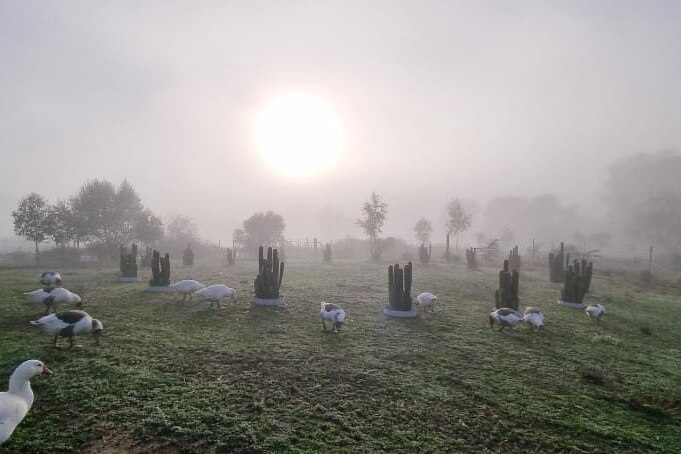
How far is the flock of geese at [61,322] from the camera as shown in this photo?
16.0 ft

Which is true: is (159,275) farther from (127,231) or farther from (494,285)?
(127,231)

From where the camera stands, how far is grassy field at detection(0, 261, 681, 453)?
561 cm

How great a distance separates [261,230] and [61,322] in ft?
170

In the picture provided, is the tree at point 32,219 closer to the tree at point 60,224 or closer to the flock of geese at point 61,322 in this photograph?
the tree at point 60,224

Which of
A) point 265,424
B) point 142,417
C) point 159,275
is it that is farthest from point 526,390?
point 159,275

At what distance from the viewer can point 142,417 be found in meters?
5.82

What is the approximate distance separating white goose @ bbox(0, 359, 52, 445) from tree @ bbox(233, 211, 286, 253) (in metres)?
53.1

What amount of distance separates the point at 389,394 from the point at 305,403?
5.41 ft

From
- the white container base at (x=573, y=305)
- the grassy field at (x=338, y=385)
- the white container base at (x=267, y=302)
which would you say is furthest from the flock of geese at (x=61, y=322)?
the white container base at (x=573, y=305)

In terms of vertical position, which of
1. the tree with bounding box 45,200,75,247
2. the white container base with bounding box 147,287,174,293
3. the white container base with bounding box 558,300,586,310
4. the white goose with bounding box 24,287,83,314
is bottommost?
the white container base with bounding box 558,300,586,310

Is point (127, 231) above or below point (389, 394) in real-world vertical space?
above

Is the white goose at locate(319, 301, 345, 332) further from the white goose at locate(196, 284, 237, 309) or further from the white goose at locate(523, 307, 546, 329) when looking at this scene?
the white goose at locate(523, 307, 546, 329)

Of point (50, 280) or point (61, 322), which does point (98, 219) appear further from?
point (61, 322)

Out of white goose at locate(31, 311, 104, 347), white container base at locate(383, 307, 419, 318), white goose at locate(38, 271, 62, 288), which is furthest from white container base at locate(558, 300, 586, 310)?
white goose at locate(38, 271, 62, 288)
